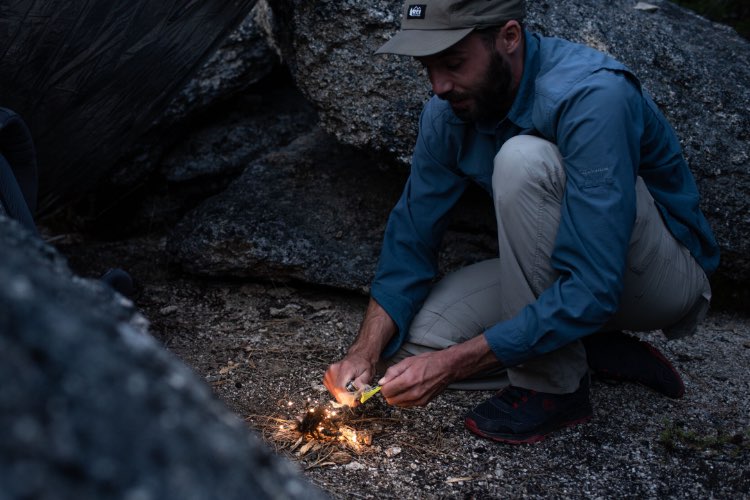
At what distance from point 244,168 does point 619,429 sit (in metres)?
2.52

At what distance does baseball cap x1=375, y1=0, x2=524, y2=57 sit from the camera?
98.9 inches

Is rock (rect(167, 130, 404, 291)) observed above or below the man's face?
below

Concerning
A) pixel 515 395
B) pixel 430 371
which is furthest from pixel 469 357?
pixel 515 395

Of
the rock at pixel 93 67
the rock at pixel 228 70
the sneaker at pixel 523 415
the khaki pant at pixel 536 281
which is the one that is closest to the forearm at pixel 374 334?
the khaki pant at pixel 536 281

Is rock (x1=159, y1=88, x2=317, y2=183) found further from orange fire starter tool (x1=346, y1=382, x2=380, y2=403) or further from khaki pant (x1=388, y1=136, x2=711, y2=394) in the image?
orange fire starter tool (x1=346, y1=382, x2=380, y2=403)

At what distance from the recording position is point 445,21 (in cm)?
254

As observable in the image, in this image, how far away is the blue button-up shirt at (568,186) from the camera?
2.39m

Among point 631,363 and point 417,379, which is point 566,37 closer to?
point 631,363

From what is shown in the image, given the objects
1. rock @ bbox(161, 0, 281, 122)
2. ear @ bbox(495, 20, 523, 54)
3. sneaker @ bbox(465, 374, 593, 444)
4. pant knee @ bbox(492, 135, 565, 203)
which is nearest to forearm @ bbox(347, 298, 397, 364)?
sneaker @ bbox(465, 374, 593, 444)

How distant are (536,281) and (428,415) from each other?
0.66 m

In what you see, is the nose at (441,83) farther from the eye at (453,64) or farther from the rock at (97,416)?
the rock at (97,416)

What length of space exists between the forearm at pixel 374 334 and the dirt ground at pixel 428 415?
200 millimetres

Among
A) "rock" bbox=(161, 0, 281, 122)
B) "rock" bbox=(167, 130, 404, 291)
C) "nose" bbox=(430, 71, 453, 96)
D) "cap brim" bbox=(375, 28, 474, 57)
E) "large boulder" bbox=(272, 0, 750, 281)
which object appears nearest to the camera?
"cap brim" bbox=(375, 28, 474, 57)

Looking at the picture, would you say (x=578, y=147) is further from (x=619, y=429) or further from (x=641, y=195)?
(x=619, y=429)
